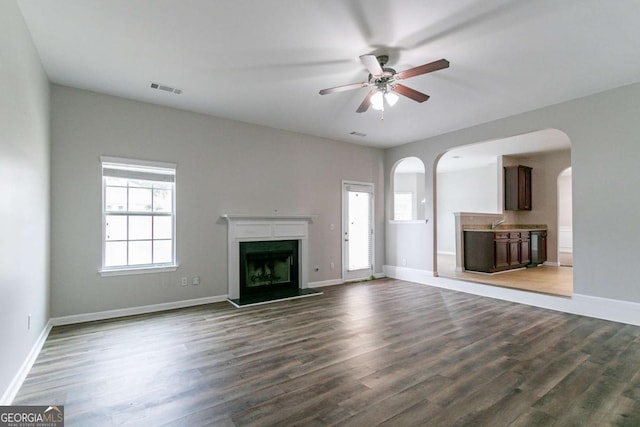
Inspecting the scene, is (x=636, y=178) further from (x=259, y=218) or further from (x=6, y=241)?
(x=6, y=241)

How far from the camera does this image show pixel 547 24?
105 inches

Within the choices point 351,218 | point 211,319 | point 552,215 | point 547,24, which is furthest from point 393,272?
point 547,24

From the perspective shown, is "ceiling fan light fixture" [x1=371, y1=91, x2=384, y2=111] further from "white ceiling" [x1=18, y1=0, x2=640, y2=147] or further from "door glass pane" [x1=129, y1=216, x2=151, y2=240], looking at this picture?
"door glass pane" [x1=129, y1=216, x2=151, y2=240]

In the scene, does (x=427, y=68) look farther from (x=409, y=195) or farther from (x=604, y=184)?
(x=409, y=195)

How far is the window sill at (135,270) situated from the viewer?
4109 millimetres

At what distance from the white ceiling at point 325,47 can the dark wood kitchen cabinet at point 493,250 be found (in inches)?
126

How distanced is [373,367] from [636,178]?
13.5 ft

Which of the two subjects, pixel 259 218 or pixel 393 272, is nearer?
pixel 259 218

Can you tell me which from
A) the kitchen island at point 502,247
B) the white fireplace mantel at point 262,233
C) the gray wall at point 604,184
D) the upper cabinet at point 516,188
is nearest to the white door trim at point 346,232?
the white fireplace mantel at point 262,233

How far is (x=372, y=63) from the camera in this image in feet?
9.20

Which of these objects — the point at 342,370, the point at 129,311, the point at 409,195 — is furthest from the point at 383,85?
the point at 409,195

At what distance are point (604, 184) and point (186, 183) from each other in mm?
5909

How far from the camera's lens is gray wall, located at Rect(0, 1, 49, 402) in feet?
7.05

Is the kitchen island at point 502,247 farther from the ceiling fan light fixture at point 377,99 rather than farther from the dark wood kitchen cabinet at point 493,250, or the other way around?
the ceiling fan light fixture at point 377,99
